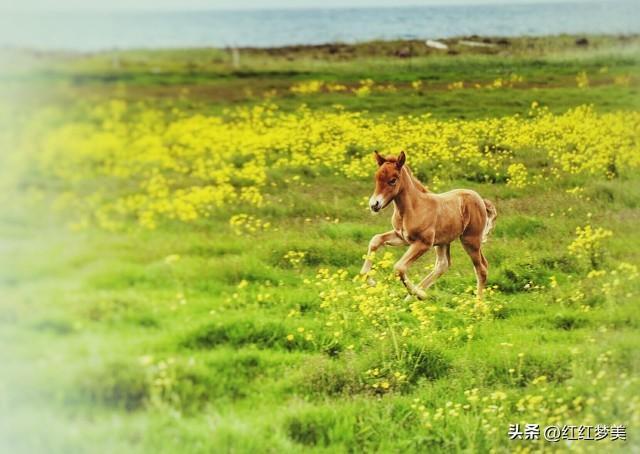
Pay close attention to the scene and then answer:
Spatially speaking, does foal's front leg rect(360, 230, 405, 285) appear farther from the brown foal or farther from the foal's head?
the foal's head

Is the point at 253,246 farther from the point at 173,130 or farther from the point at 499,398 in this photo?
the point at 499,398

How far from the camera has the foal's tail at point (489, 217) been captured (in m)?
4.18

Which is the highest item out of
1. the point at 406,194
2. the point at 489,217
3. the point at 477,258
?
the point at 406,194

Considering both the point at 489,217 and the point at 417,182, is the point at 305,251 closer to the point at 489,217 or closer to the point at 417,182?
the point at 417,182

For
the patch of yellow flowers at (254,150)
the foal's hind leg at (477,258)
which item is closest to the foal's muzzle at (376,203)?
the patch of yellow flowers at (254,150)

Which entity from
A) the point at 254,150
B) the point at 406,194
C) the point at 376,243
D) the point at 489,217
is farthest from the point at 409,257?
the point at 254,150

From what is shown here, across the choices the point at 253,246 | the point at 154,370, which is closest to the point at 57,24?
the point at 253,246

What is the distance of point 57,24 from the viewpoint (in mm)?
3803

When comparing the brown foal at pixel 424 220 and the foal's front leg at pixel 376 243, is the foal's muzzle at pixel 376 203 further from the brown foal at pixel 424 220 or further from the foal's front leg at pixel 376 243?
the foal's front leg at pixel 376 243

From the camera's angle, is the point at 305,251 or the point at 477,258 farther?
the point at 477,258

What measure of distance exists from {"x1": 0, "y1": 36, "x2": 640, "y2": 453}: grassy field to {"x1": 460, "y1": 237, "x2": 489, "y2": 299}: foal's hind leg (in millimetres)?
37

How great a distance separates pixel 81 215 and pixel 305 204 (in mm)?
915

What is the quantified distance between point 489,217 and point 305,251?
32.1 inches

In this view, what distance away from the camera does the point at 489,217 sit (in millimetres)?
4180
